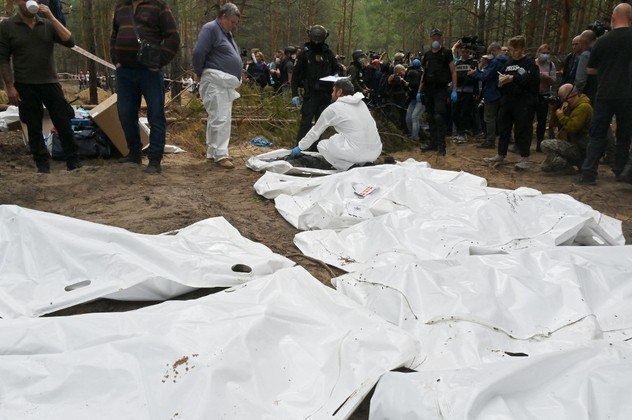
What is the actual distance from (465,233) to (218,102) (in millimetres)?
2914

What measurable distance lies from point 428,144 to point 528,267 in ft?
14.7

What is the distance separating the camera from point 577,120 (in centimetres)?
496

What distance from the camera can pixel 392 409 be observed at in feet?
4.03

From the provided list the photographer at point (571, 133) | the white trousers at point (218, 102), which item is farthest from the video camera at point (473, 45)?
the white trousers at point (218, 102)

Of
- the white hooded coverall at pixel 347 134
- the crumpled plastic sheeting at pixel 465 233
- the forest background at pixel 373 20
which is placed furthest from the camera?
the forest background at pixel 373 20

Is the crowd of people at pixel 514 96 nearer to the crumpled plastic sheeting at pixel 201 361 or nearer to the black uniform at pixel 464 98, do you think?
the black uniform at pixel 464 98

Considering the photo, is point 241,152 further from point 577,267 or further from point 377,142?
point 577,267

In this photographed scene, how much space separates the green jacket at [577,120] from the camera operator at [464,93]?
204 centimetres

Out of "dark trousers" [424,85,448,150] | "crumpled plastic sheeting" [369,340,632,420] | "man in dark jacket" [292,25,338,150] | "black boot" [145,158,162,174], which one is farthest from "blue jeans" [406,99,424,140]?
"crumpled plastic sheeting" [369,340,632,420]

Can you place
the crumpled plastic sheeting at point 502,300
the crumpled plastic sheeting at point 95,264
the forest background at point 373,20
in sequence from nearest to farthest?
the crumpled plastic sheeting at point 502,300 < the crumpled plastic sheeting at point 95,264 < the forest background at point 373,20

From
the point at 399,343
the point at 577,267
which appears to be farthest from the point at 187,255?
the point at 577,267

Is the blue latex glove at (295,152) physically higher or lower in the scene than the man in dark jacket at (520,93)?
lower

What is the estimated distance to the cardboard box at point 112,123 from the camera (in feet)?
15.3

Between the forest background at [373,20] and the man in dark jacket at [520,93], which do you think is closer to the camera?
the man in dark jacket at [520,93]
